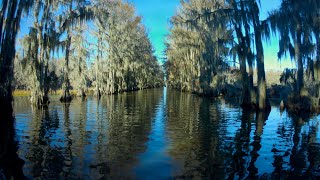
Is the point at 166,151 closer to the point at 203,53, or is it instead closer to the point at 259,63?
the point at 259,63

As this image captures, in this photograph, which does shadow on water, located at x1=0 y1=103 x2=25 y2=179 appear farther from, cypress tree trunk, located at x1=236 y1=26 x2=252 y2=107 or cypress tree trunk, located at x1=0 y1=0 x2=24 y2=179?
cypress tree trunk, located at x1=236 y1=26 x2=252 y2=107

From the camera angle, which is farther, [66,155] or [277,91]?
[277,91]

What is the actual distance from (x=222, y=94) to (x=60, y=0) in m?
23.0

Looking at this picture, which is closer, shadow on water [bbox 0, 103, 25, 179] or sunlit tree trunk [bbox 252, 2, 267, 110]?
shadow on water [bbox 0, 103, 25, 179]

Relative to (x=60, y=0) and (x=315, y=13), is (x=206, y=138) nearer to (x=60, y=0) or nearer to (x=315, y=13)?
(x=315, y=13)

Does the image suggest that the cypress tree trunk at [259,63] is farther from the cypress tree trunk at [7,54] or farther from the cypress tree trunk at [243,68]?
the cypress tree trunk at [7,54]

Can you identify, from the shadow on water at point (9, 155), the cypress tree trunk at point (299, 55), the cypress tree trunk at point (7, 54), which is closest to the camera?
the shadow on water at point (9, 155)

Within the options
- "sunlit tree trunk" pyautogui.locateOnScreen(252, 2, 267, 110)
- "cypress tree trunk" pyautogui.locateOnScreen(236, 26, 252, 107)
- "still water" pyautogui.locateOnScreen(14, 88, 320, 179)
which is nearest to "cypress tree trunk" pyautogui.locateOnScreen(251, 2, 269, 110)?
"sunlit tree trunk" pyautogui.locateOnScreen(252, 2, 267, 110)

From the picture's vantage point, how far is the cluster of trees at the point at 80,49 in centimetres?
2405

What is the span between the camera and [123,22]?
49875 millimetres

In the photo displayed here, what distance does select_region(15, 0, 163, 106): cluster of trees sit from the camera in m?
24.0

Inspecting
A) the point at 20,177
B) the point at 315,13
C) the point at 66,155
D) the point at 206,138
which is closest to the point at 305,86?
the point at 315,13

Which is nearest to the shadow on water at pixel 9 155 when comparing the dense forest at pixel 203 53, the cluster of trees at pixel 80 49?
the dense forest at pixel 203 53

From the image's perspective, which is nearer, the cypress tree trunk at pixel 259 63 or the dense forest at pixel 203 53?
the dense forest at pixel 203 53
